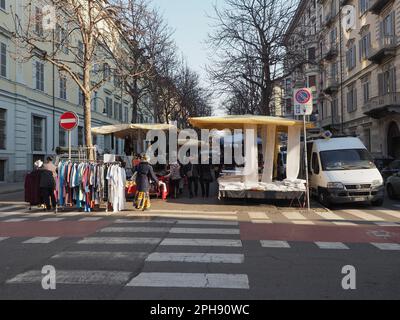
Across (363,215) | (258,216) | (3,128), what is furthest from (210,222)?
(3,128)

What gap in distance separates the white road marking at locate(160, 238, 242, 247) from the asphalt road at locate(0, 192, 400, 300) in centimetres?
2

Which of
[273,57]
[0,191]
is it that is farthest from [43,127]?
[273,57]

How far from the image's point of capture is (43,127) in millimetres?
33844

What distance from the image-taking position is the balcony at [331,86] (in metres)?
49.3

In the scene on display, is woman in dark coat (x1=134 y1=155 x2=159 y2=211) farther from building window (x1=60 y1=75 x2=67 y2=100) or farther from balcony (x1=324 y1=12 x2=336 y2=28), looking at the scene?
balcony (x1=324 y1=12 x2=336 y2=28)

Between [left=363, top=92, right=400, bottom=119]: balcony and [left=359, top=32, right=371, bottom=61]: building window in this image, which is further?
[left=359, top=32, right=371, bottom=61]: building window

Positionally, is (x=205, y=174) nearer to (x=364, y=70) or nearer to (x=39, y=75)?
(x=39, y=75)

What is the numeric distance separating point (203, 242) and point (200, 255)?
113 cm

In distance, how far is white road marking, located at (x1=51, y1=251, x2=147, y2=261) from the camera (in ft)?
24.6

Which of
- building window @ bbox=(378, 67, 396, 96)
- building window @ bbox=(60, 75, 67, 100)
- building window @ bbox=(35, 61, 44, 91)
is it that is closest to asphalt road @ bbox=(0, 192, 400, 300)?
building window @ bbox=(35, 61, 44, 91)

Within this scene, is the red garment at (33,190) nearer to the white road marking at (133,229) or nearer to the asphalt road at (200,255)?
the asphalt road at (200,255)

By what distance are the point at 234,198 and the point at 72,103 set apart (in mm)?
27413

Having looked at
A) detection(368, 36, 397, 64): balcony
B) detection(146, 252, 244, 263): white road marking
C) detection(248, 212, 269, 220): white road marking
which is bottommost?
detection(146, 252, 244, 263): white road marking
